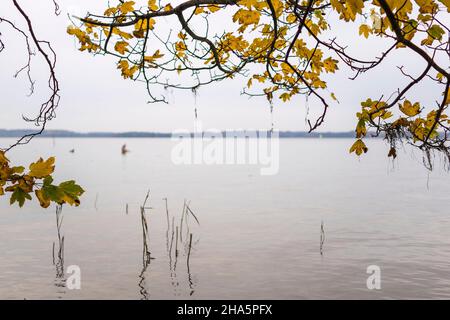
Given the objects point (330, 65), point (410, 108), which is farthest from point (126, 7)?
point (410, 108)

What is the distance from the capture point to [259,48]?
498 cm

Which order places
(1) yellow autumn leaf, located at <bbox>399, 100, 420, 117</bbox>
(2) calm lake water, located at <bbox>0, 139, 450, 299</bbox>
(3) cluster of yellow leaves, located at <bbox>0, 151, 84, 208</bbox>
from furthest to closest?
(2) calm lake water, located at <bbox>0, 139, 450, 299</bbox>, (1) yellow autumn leaf, located at <bbox>399, 100, 420, 117</bbox>, (3) cluster of yellow leaves, located at <bbox>0, 151, 84, 208</bbox>

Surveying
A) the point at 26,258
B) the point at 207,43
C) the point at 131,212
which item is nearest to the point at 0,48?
the point at 207,43

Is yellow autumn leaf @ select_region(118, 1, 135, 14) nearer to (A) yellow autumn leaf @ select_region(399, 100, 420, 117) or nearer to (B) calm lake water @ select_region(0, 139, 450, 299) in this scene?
(A) yellow autumn leaf @ select_region(399, 100, 420, 117)

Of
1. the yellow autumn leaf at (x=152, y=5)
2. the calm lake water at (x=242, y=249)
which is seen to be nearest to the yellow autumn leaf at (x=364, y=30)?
the calm lake water at (x=242, y=249)

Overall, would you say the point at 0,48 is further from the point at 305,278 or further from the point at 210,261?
the point at 210,261

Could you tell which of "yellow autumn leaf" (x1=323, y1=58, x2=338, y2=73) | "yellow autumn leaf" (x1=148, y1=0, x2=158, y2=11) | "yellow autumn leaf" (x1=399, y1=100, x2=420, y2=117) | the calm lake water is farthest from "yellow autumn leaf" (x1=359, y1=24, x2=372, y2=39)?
"yellow autumn leaf" (x1=148, y1=0, x2=158, y2=11)

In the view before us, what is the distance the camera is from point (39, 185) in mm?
2814

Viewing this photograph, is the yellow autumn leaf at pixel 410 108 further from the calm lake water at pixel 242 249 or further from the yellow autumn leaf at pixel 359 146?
the calm lake water at pixel 242 249

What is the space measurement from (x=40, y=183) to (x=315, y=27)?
2.70m

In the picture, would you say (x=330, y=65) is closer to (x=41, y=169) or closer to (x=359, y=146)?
(x=359, y=146)

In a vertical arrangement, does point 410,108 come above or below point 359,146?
above

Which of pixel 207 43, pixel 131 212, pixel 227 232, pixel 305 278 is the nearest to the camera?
pixel 207 43

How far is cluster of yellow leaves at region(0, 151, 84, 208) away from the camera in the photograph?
272 cm
